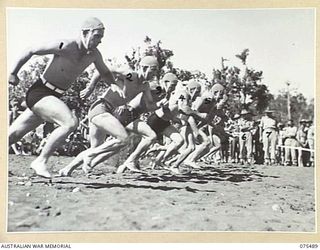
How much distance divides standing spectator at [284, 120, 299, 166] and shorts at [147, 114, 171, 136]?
35cm

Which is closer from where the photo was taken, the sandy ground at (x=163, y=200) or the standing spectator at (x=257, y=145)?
the sandy ground at (x=163, y=200)

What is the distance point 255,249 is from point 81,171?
0.54m

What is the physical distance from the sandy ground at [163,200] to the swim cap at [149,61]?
0.96 ft

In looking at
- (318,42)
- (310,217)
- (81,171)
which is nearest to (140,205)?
(81,171)

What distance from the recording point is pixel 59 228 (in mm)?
1604

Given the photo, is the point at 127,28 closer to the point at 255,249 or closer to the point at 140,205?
the point at 140,205

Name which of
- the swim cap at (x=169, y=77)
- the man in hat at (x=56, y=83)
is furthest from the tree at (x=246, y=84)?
the man in hat at (x=56, y=83)

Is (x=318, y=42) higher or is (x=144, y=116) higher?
(x=318, y=42)

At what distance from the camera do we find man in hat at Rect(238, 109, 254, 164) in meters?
1.71

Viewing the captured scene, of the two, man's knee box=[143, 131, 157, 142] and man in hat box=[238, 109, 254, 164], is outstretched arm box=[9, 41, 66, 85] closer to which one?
man's knee box=[143, 131, 157, 142]

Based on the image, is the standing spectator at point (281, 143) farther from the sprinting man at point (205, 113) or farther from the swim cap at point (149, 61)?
the swim cap at point (149, 61)

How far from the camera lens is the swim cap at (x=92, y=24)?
1651 mm

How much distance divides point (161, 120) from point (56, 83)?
0.32 meters

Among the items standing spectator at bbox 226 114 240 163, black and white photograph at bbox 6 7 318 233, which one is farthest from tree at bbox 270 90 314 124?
standing spectator at bbox 226 114 240 163
